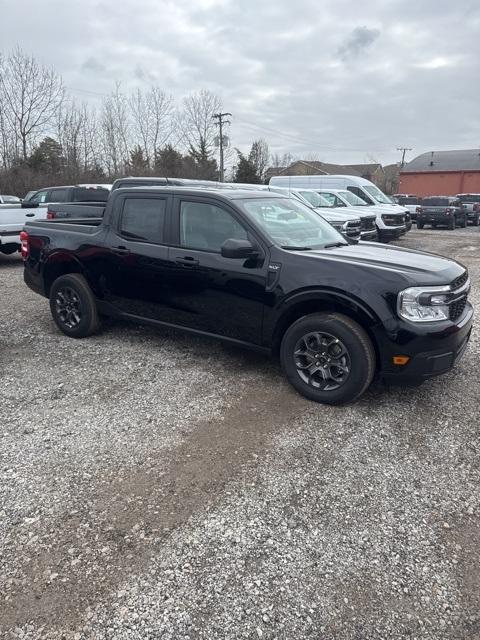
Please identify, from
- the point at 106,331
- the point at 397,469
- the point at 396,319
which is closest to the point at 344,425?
the point at 397,469

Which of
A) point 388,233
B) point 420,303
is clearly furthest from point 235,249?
point 388,233

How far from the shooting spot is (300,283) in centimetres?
397

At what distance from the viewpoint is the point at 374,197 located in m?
18.4

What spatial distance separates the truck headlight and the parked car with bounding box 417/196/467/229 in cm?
2309

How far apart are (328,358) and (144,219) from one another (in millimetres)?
2447

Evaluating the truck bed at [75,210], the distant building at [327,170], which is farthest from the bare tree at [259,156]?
the truck bed at [75,210]

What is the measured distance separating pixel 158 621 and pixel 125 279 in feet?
11.9

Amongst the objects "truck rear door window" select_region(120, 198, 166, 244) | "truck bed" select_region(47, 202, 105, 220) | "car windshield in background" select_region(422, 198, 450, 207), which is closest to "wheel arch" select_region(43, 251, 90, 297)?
"truck rear door window" select_region(120, 198, 166, 244)

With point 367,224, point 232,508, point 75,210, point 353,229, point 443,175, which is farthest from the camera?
point 443,175

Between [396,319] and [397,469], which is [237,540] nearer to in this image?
Answer: [397,469]

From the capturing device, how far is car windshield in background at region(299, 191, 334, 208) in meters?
15.0

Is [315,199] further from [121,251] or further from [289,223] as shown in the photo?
[121,251]

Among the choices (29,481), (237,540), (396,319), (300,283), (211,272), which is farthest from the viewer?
(211,272)

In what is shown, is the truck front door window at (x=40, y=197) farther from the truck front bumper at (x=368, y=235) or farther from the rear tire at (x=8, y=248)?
the truck front bumper at (x=368, y=235)
